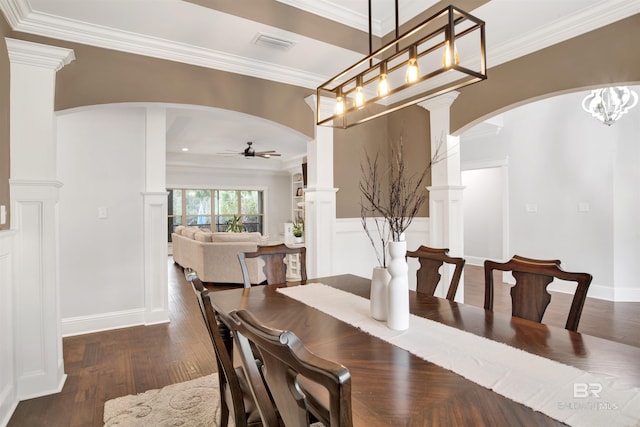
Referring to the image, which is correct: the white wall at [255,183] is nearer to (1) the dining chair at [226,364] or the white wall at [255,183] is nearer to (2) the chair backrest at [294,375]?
(1) the dining chair at [226,364]

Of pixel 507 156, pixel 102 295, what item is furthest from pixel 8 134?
pixel 507 156

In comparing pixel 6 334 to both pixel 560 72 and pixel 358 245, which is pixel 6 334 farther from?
pixel 560 72

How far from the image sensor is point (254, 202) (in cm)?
1079

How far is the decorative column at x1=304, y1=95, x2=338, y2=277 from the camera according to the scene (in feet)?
11.5

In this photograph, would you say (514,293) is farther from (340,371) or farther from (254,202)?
(254,202)

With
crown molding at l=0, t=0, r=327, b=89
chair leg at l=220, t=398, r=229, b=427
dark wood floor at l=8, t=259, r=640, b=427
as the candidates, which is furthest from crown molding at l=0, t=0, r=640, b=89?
chair leg at l=220, t=398, r=229, b=427

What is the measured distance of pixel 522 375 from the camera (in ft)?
3.36

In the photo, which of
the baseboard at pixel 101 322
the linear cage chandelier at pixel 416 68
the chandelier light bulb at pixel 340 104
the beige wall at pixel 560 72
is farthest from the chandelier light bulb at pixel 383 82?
the baseboard at pixel 101 322

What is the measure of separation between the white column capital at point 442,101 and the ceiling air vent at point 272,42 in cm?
138

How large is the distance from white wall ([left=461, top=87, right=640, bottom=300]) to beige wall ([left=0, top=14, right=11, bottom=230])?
5986 millimetres

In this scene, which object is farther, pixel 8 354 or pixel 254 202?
pixel 254 202

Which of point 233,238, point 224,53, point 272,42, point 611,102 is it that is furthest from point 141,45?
point 611,102

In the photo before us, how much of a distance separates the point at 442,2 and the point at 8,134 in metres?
2.96

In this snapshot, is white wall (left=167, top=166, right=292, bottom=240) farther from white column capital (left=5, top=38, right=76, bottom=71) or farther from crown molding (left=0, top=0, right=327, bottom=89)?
white column capital (left=5, top=38, right=76, bottom=71)
